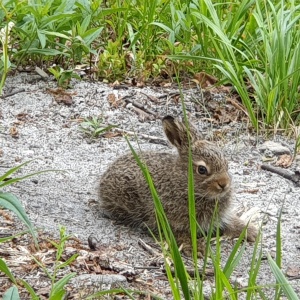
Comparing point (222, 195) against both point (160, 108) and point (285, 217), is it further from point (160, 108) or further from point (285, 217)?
point (160, 108)

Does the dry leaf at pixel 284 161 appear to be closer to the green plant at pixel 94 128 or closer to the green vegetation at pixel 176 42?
the green vegetation at pixel 176 42

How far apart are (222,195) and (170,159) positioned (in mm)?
527

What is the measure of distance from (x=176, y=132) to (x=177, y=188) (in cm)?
37

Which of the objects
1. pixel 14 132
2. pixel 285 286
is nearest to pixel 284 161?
pixel 14 132

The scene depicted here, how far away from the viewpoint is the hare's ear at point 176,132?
5.74 metres

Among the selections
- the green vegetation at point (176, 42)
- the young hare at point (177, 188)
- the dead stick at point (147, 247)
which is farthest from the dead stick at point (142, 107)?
the dead stick at point (147, 247)

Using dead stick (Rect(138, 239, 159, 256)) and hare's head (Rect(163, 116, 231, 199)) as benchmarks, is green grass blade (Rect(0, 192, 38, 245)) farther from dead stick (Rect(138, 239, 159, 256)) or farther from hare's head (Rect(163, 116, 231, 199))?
hare's head (Rect(163, 116, 231, 199))

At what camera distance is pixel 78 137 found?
7.05 metres

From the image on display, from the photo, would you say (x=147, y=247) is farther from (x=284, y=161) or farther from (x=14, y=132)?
(x=14, y=132)

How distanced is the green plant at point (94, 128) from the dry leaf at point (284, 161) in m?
1.31

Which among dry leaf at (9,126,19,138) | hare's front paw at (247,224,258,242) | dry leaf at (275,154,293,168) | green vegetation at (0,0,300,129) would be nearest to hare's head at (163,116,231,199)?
hare's front paw at (247,224,258,242)

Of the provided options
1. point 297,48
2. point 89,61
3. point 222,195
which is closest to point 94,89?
point 89,61

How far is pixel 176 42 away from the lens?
8.48 meters

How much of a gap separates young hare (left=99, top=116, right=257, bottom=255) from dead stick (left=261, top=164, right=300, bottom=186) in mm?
805
